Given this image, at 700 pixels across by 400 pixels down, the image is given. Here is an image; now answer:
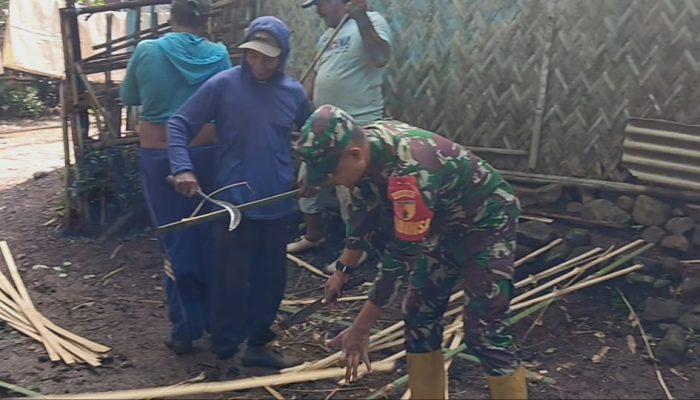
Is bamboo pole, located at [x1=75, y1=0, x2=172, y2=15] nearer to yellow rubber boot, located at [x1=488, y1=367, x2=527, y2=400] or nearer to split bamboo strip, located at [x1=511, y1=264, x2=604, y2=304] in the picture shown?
split bamboo strip, located at [x1=511, y1=264, x2=604, y2=304]

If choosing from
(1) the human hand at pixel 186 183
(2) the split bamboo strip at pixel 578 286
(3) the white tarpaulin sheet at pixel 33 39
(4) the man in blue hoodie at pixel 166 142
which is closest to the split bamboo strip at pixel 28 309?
(4) the man in blue hoodie at pixel 166 142

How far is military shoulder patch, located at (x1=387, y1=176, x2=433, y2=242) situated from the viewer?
296cm

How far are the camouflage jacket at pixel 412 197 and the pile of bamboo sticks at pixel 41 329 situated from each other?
196 centimetres

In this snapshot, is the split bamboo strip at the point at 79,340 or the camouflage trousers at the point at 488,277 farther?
the split bamboo strip at the point at 79,340

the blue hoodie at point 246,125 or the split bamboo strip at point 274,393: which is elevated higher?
the blue hoodie at point 246,125

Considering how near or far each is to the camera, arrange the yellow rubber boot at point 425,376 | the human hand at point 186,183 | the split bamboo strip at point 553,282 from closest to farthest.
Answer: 1. the yellow rubber boot at point 425,376
2. the human hand at point 186,183
3. the split bamboo strip at point 553,282

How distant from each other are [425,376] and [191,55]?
2.25 m

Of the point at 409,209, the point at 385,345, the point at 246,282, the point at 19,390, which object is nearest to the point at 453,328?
the point at 385,345

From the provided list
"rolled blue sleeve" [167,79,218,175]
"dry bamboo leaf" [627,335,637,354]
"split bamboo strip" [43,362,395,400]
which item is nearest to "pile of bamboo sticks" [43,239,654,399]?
"split bamboo strip" [43,362,395,400]

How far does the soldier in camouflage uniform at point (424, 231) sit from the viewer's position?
2996 millimetres

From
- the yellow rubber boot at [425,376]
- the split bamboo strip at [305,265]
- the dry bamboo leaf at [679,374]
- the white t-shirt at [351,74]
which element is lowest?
the split bamboo strip at [305,265]

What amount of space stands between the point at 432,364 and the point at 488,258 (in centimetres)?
59

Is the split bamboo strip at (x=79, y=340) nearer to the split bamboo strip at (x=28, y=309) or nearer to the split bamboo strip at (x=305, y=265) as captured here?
the split bamboo strip at (x=28, y=309)

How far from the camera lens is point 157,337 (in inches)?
198
